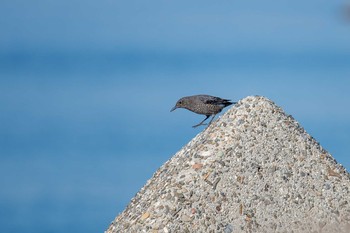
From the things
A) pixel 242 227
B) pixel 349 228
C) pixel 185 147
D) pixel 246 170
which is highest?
pixel 185 147

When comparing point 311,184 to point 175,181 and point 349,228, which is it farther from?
point 175,181

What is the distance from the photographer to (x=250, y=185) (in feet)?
22.6

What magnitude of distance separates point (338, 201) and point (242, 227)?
1.03 m

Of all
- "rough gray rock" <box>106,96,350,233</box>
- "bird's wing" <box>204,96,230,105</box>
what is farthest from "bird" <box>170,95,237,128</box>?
"rough gray rock" <box>106,96,350,233</box>

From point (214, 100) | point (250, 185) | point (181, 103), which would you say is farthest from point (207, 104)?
point (250, 185)

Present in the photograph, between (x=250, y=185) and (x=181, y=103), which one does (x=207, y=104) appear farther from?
(x=250, y=185)

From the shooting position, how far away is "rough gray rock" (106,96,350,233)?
667cm

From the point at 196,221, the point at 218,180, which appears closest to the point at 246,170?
the point at 218,180

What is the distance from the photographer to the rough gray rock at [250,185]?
6668mm

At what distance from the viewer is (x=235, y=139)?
723cm

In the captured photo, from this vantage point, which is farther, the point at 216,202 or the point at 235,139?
the point at 235,139

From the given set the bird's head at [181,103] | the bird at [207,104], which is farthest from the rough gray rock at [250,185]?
the bird's head at [181,103]

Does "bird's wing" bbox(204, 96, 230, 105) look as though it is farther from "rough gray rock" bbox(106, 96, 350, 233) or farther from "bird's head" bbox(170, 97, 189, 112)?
"bird's head" bbox(170, 97, 189, 112)

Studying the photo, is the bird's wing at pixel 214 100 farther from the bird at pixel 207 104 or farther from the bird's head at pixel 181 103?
the bird's head at pixel 181 103
